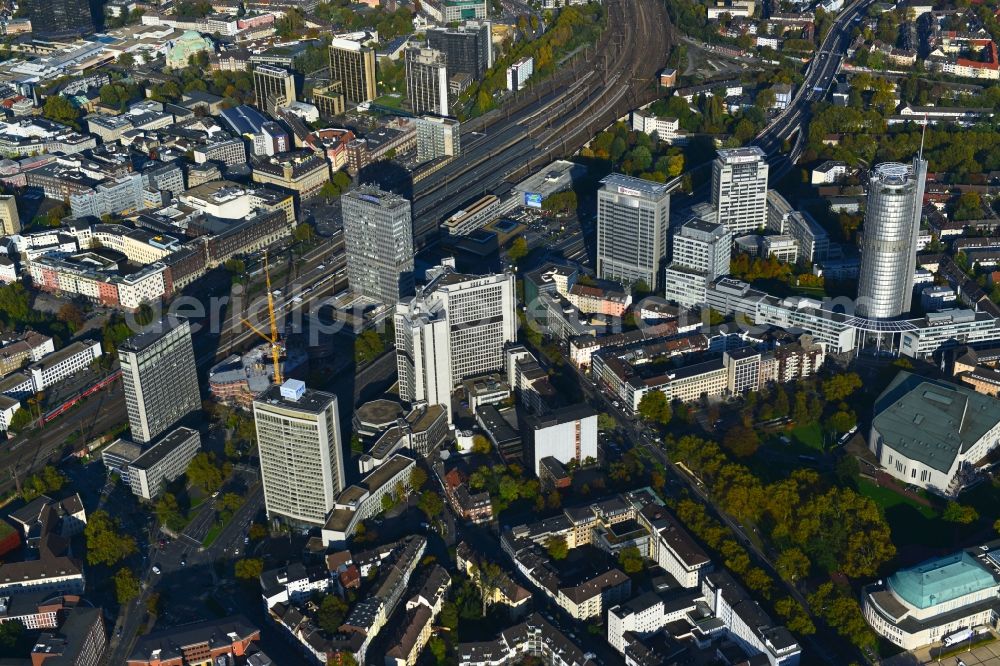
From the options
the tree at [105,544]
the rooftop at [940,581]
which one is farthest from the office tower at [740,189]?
the tree at [105,544]

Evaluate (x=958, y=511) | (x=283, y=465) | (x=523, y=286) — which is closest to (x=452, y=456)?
(x=283, y=465)

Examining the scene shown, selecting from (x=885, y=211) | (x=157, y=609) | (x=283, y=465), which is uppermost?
(x=885, y=211)

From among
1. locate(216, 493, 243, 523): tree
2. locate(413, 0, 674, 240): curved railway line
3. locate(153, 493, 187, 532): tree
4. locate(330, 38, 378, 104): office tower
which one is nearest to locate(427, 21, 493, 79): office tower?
locate(413, 0, 674, 240): curved railway line

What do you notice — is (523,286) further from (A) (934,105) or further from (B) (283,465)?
(A) (934,105)

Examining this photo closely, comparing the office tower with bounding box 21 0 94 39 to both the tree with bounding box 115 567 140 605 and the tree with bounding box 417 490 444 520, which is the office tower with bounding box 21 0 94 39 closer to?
the tree with bounding box 417 490 444 520

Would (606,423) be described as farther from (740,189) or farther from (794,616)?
(740,189)

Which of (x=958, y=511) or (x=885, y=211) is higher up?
(x=885, y=211)
